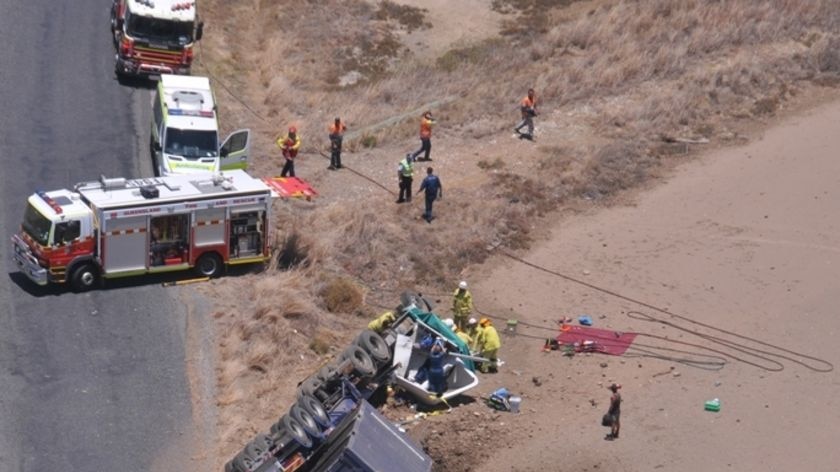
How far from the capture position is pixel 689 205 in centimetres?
4612

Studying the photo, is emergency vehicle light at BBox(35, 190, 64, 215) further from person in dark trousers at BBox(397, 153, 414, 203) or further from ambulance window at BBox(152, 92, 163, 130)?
person in dark trousers at BBox(397, 153, 414, 203)

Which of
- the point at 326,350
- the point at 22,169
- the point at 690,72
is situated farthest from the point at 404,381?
the point at 690,72

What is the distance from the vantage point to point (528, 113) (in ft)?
160

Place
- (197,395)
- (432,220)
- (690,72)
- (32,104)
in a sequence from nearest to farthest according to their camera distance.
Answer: (197,395), (432,220), (32,104), (690,72)

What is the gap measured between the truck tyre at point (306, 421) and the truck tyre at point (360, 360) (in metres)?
2.55

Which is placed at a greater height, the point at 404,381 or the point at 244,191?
the point at 244,191

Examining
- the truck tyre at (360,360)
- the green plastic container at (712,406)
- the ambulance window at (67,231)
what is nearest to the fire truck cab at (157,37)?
the ambulance window at (67,231)

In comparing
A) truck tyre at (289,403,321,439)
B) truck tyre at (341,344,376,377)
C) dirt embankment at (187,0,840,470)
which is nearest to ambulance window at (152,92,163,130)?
dirt embankment at (187,0,840,470)

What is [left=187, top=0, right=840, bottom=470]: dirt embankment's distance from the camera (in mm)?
37562

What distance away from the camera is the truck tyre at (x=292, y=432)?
97.9 ft

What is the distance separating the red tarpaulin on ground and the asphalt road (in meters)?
9.74

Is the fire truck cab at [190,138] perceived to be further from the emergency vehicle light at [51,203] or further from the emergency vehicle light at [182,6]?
the emergency vehicle light at [182,6]

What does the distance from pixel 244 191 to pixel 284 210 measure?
194 inches

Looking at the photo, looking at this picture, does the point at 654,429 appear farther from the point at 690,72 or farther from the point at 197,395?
the point at 690,72
